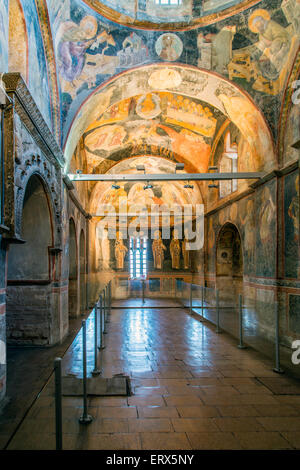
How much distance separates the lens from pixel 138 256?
28.1 m

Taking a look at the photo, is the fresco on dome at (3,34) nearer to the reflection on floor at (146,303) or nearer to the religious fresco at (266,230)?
the religious fresco at (266,230)

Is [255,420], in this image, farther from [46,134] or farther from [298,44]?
[298,44]

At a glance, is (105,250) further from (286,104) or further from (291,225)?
(286,104)

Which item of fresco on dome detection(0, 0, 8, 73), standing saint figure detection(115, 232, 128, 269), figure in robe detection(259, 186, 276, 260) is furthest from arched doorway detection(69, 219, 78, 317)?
standing saint figure detection(115, 232, 128, 269)

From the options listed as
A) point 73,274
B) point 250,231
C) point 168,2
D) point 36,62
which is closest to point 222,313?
point 250,231

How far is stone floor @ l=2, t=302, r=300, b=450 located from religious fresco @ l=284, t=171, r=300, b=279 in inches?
105

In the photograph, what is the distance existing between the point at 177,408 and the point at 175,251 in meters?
21.8

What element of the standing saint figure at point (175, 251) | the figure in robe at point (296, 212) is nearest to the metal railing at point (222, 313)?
the figure in robe at point (296, 212)

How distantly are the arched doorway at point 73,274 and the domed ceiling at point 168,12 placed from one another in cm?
714

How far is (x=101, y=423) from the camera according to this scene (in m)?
4.55

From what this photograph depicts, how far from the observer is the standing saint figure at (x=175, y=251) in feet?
87.3

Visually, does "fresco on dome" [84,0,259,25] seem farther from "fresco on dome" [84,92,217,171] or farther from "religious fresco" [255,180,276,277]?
"religious fresco" [255,180,276,277]

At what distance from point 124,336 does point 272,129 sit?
757 centimetres
